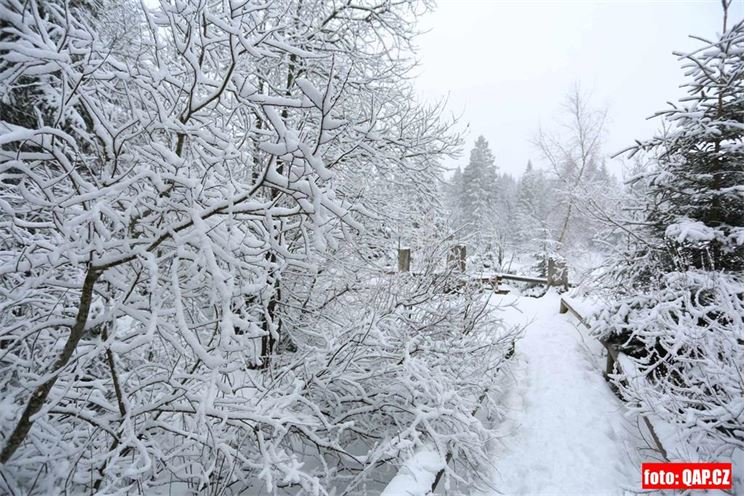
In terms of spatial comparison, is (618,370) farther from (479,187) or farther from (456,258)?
(479,187)

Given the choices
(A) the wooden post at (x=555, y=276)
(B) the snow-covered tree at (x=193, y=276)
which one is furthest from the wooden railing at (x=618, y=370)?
(A) the wooden post at (x=555, y=276)

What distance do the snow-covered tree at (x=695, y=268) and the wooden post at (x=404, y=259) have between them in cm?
297

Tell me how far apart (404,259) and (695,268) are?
3.68 m

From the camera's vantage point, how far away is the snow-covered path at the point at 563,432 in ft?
12.1

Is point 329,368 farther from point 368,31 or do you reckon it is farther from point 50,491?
point 368,31

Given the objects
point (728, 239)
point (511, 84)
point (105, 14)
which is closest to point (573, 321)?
point (728, 239)

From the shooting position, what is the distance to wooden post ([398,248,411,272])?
5.93 metres

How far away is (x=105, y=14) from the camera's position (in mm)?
5777

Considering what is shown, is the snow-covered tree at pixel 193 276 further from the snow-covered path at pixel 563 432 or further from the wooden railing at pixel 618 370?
the wooden railing at pixel 618 370

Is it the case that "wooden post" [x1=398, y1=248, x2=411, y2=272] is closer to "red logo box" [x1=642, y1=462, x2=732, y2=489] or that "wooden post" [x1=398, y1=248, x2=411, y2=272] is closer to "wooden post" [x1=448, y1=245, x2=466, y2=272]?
"wooden post" [x1=448, y1=245, x2=466, y2=272]

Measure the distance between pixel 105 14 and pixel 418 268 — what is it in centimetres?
617

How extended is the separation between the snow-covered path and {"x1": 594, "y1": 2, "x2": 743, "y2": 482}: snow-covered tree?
0.59m

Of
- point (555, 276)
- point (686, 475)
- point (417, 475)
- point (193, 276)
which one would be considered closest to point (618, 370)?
point (686, 475)

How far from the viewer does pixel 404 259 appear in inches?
237
